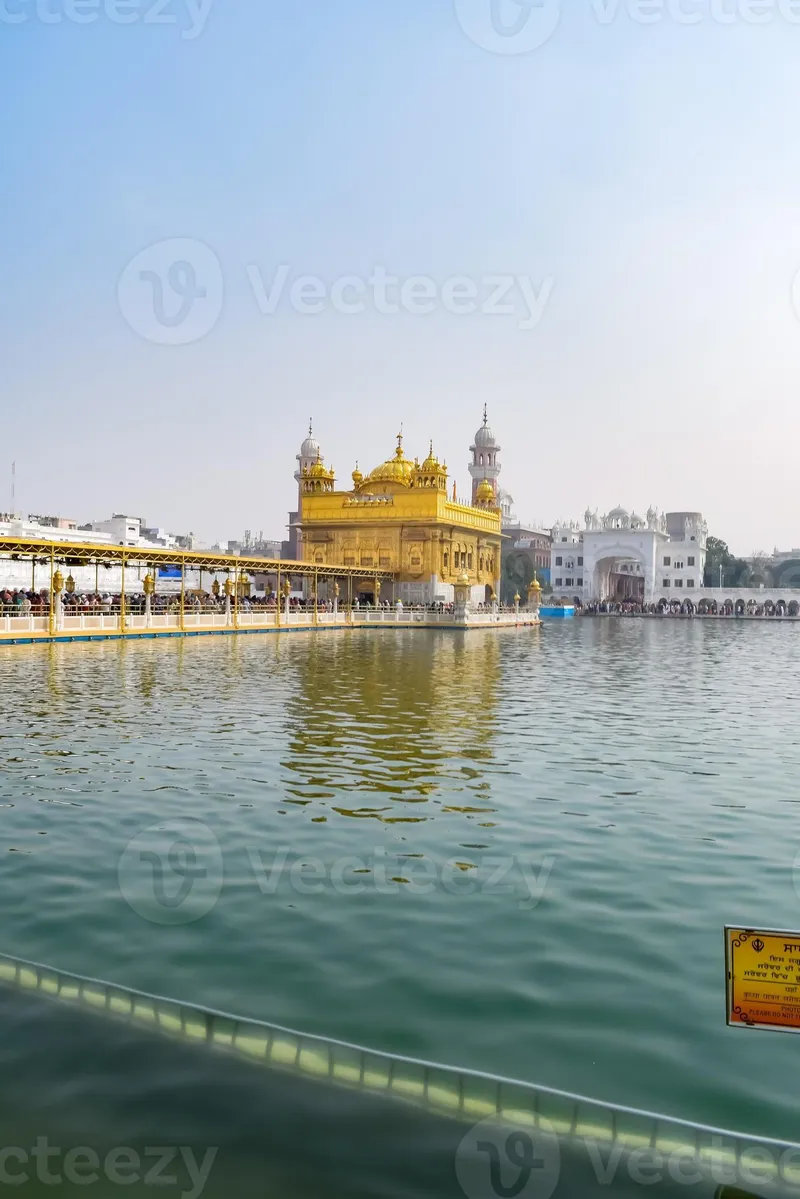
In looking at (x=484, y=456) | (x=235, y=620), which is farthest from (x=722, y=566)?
(x=235, y=620)

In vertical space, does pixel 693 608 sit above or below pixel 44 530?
below

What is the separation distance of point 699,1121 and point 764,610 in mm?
101023

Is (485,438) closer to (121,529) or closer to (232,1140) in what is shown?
(121,529)

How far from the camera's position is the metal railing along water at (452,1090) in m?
4.12

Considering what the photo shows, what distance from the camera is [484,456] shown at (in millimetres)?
104750

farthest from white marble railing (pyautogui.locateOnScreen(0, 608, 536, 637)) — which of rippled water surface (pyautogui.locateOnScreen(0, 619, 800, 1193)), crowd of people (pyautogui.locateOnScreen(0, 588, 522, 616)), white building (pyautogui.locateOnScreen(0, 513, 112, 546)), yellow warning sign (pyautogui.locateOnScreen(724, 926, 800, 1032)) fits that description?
yellow warning sign (pyautogui.locateOnScreen(724, 926, 800, 1032))

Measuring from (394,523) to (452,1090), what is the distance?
189ft

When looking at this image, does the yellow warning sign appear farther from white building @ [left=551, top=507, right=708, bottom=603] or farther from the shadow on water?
white building @ [left=551, top=507, right=708, bottom=603]

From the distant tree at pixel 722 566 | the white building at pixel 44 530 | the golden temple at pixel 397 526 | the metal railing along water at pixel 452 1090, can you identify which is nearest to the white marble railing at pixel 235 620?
the golden temple at pixel 397 526

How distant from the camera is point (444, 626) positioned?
178ft

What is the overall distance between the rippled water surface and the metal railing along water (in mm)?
248

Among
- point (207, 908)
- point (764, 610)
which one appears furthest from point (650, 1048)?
point (764, 610)

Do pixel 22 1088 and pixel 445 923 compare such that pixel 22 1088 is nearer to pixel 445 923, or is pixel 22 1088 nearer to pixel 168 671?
pixel 445 923

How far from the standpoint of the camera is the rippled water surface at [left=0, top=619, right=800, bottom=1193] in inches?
200
